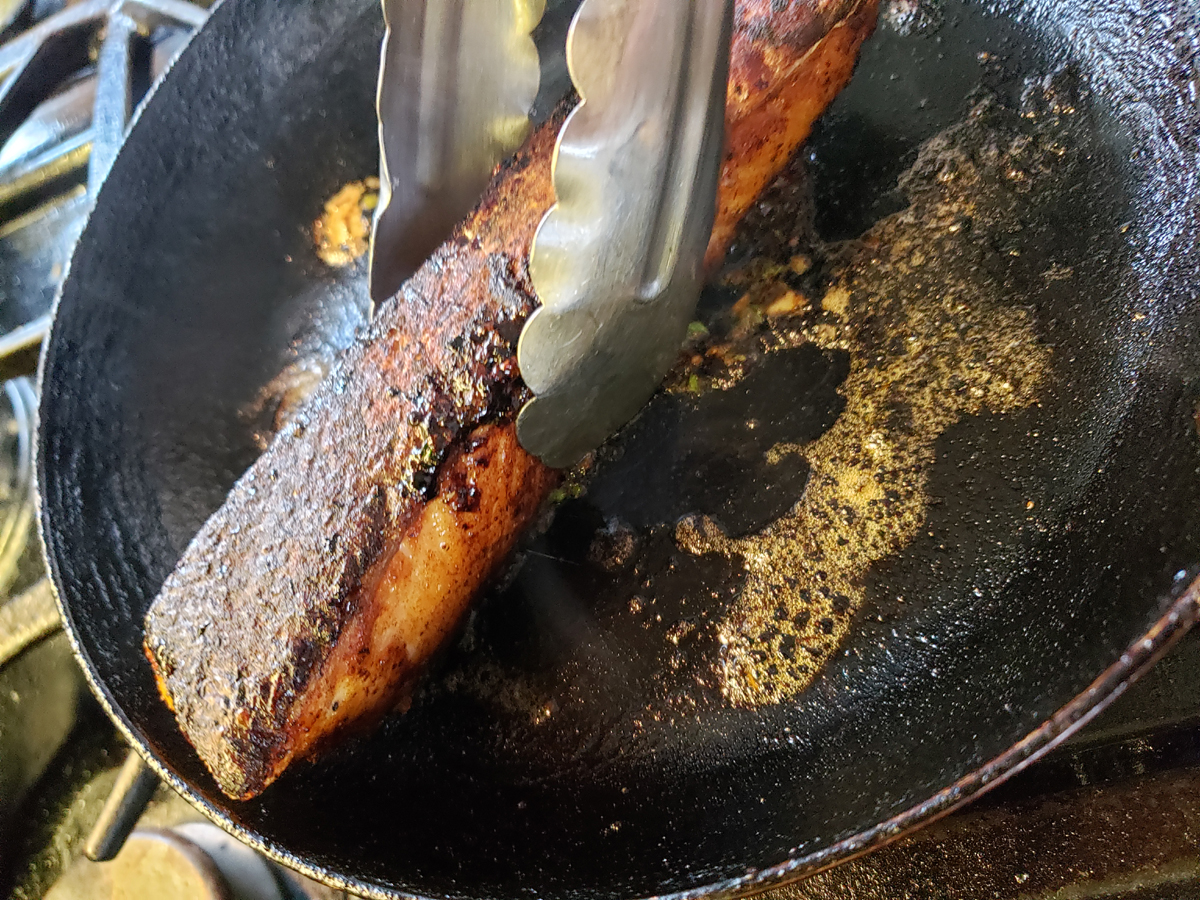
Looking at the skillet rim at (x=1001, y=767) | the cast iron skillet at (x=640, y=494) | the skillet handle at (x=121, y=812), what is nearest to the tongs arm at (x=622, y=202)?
the cast iron skillet at (x=640, y=494)

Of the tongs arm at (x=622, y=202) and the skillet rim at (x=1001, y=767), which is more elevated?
the tongs arm at (x=622, y=202)

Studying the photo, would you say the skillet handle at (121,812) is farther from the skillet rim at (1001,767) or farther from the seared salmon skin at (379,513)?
the skillet rim at (1001,767)

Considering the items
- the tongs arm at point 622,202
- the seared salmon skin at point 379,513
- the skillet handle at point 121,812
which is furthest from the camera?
the skillet handle at point 121,812

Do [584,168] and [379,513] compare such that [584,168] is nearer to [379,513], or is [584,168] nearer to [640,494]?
[379,513]

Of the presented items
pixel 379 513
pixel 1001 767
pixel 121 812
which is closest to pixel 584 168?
pixel 379 513

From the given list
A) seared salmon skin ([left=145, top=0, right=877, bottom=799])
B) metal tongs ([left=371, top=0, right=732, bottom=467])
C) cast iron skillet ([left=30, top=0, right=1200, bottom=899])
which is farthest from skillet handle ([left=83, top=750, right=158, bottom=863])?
metal tongs ([left=371, top=0, right=732, bottom=467])

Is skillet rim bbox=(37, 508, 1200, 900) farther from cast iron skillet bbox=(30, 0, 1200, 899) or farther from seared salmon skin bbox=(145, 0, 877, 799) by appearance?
seared salmon skin bbox=(145, 0, 877, 799)
